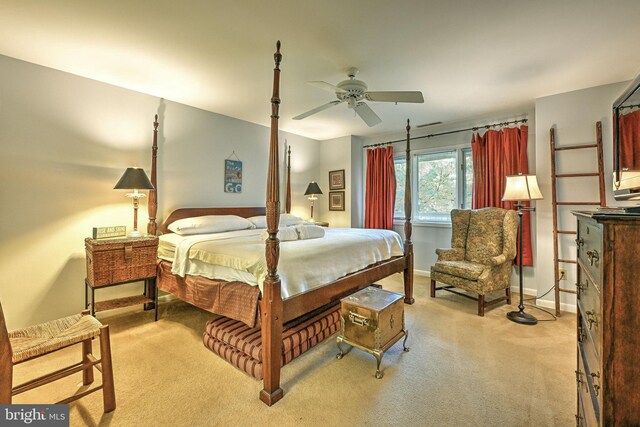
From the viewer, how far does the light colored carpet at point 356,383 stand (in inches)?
65.9

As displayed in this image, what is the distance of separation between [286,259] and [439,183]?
12.1 feet

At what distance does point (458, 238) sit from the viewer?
13.1 feet

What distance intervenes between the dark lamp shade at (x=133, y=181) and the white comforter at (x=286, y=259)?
0.64m

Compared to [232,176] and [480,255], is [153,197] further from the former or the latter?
[480,255]

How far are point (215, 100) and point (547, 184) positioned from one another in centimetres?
445

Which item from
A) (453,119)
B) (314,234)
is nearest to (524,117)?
(453,119)

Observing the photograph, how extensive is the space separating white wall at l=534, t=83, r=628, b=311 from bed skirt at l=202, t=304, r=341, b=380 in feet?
9.55

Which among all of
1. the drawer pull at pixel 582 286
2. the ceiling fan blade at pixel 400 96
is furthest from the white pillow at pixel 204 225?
the drawer pull at pixel 582 286

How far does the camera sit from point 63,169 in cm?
288

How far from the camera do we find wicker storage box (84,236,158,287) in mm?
2660

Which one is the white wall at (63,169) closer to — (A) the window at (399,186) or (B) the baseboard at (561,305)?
(A) the window at (399,186)

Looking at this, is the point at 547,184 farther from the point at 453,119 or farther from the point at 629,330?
the point at 629,330

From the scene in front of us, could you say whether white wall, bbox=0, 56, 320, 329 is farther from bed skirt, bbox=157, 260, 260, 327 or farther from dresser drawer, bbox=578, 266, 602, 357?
dresser drawer, bbox=578, 266, 602, 357

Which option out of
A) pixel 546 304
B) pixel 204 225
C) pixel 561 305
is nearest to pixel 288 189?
pixel 204 225
